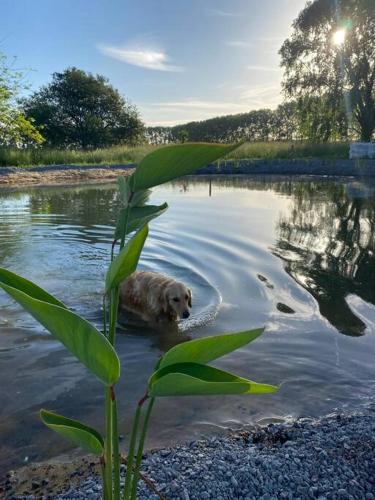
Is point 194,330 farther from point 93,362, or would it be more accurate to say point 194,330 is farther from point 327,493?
point 93,362

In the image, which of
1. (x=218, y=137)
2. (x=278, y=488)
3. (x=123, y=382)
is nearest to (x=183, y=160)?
(x=278, y=488)

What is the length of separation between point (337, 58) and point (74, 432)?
30.9 metres

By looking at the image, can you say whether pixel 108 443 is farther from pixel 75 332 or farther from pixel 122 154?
pixel 122 154

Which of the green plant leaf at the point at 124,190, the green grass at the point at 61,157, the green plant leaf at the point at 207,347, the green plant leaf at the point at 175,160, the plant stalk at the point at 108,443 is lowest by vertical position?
the plant stalk at the point at 108,443

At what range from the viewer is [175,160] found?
97 centimetres

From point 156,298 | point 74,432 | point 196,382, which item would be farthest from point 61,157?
point 196,382

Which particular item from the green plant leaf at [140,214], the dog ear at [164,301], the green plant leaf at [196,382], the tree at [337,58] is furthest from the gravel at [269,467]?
the tree at [337,58]

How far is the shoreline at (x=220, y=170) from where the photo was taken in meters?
21.5

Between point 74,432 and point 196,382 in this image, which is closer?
point 196,382

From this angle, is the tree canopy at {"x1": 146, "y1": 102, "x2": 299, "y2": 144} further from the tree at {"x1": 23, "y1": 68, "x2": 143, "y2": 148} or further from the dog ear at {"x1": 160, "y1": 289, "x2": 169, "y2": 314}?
the dog ear at {"x1": 160, "y1": 289, "x2": 169, "y2": 314}

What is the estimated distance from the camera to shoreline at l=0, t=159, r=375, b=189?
2155 cm

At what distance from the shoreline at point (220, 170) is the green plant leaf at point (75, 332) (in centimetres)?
2059

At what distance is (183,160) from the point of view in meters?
0.96

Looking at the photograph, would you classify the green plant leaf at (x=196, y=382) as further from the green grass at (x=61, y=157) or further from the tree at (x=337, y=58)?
the tree at (x=337, y=58)
